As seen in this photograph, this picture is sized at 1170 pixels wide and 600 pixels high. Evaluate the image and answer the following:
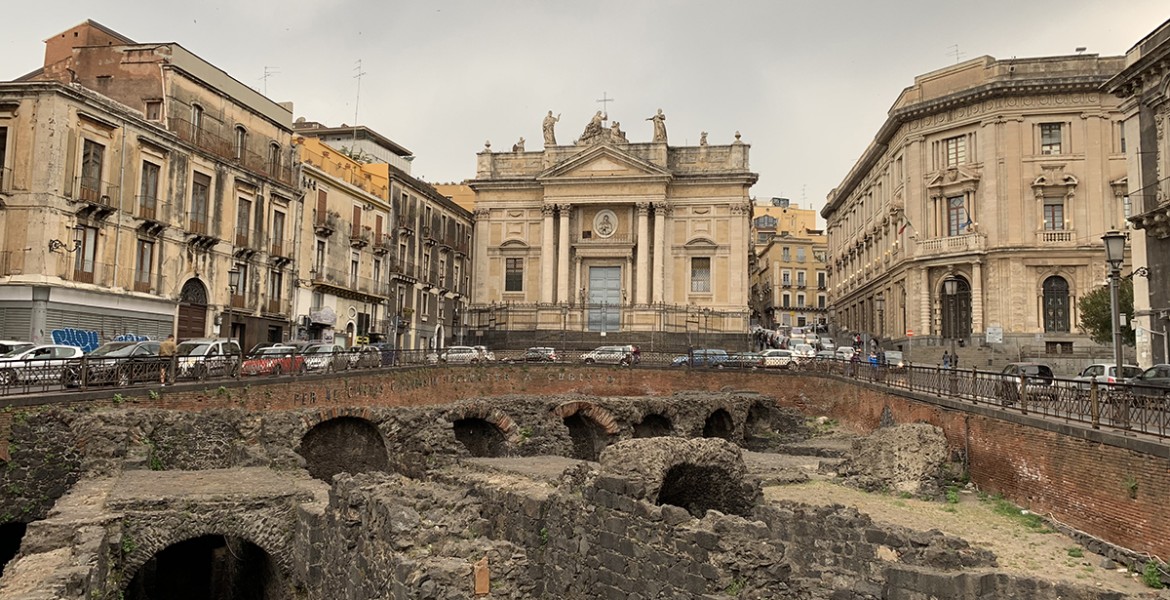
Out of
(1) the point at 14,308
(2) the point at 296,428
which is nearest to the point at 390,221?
(1) the point at 14,308

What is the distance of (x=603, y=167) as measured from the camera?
52.4m

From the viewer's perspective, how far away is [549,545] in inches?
497

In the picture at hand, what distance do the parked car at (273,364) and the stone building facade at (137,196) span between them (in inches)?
102

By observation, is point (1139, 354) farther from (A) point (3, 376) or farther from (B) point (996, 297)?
(A) point (3, 376)

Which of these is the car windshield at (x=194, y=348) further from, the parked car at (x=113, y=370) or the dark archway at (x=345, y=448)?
the dark archway at (x=345, y=448)

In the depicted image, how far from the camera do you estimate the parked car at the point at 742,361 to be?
35.5 m

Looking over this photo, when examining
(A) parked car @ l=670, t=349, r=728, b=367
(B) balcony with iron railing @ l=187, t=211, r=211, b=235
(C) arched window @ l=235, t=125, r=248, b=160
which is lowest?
(A) parked car @ l=670, t=349, r=728, b=367

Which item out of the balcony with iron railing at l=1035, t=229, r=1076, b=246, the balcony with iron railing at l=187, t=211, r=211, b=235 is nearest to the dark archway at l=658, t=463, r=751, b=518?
the balcony with iron railing at l=187, t=211, r=211, b=235

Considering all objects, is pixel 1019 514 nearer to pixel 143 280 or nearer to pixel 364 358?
pixel 364 358

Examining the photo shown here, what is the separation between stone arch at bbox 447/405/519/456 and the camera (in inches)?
955

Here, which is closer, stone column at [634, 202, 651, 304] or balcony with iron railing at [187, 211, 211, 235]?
balcony with iron railing at [187, 211, 211, 235]

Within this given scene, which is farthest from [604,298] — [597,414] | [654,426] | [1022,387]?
[1022,387]

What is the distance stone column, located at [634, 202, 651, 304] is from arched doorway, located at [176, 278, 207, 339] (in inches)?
1036

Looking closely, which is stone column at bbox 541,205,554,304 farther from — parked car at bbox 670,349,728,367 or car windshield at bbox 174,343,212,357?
car windshield at bbox 174,343,212,357
